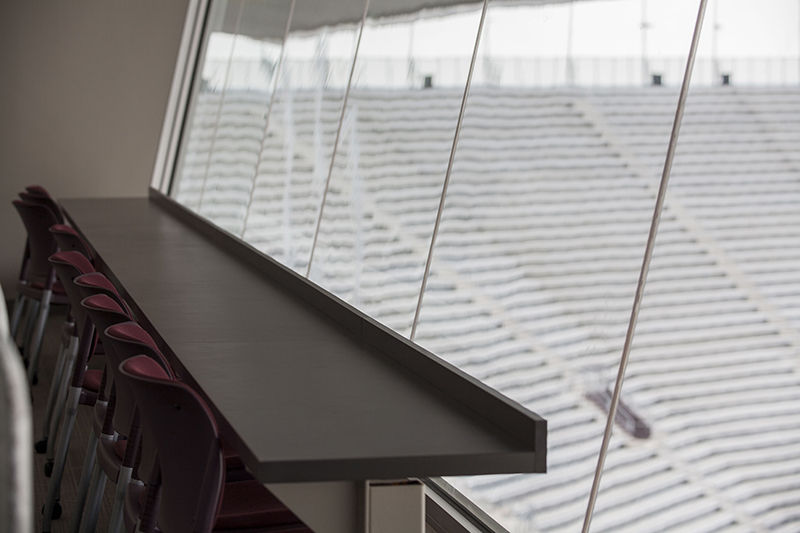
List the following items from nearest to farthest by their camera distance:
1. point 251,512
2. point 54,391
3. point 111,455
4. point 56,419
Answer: point 251,512 → point 111,455 → point 56,419 → point 54,391

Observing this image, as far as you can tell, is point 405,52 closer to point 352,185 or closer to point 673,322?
point 352,185

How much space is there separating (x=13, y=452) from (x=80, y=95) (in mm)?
7058

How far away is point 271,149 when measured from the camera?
727 centimetres

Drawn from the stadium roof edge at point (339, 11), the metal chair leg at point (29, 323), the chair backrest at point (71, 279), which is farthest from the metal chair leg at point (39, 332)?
the stadium roof edge at point (339, 11)

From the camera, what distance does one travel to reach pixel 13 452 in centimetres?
96

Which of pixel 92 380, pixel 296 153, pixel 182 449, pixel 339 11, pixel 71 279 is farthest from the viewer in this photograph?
pixel 296 153

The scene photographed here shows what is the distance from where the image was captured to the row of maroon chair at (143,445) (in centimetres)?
204

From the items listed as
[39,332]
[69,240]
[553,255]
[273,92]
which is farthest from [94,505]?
[553,255]

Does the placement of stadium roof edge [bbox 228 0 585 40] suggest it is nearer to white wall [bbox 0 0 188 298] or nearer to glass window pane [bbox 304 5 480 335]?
glass window pane [bbox 304 5 480 335]

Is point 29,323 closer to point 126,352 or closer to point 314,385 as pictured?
point 126,352

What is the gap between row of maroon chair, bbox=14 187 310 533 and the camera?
80.4 inches

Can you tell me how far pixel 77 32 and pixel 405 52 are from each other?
2537 millimetres

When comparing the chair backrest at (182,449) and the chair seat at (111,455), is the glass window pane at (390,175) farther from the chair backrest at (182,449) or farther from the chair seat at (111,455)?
the chair backrest at (182,449)

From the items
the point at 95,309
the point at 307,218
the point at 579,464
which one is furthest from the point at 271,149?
the point at 95,309
